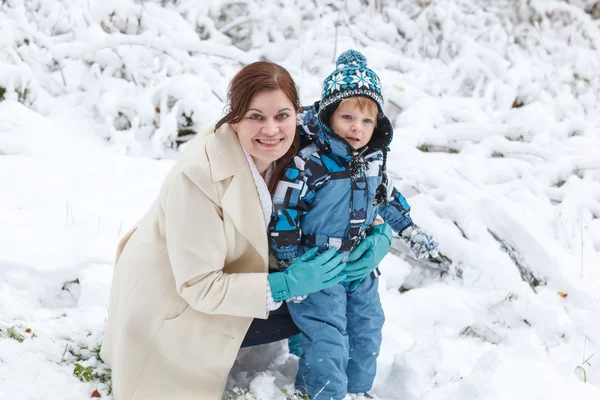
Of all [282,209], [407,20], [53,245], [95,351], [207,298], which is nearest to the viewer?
[207,298]

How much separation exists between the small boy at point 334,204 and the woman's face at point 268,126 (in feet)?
0.56

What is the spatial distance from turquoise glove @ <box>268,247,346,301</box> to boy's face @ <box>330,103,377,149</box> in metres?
0.45

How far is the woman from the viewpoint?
1.76 meters

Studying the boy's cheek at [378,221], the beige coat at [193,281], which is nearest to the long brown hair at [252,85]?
the beige coat at [193,281]

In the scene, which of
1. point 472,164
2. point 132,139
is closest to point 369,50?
point 472,164

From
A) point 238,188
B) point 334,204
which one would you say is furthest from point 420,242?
point 238,188

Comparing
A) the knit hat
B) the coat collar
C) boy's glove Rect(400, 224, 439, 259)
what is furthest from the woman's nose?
boy's glove Rect(400, 224, 439, 259)

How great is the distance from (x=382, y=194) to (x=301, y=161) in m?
0.44

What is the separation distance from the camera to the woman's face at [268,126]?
1.75 meters

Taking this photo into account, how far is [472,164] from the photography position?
378 centimetres

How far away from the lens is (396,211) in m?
2.29

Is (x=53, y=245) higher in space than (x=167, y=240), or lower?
lower

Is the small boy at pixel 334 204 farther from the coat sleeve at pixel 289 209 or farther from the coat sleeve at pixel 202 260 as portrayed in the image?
the coat sleeve at pixel 202 260

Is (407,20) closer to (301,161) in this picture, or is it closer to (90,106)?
(90,106)
